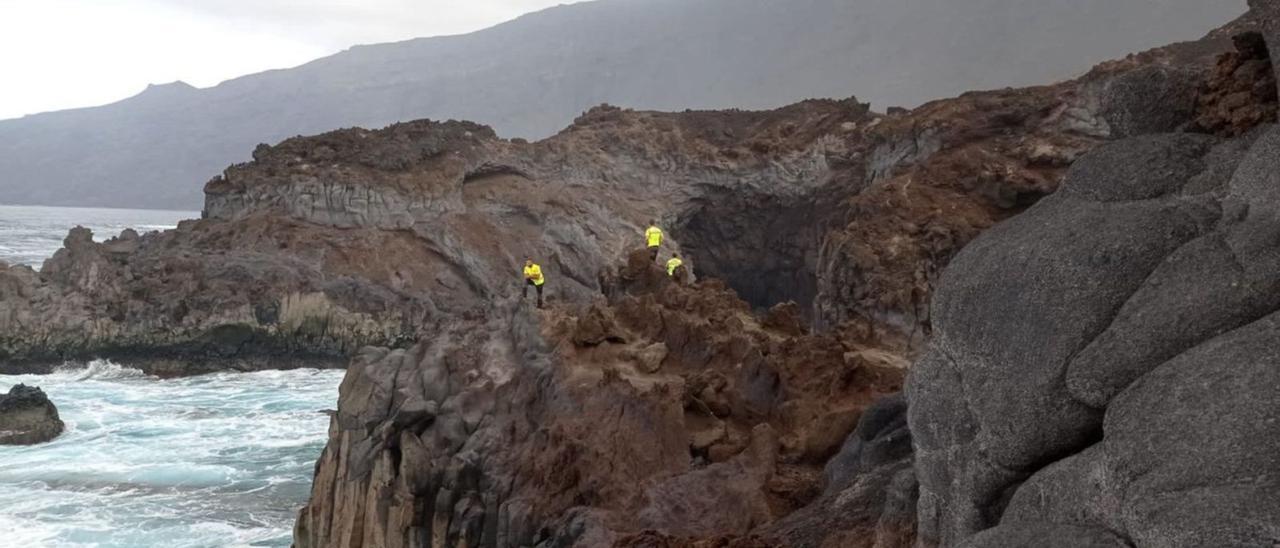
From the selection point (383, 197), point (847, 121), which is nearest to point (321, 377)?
point (383, 197)

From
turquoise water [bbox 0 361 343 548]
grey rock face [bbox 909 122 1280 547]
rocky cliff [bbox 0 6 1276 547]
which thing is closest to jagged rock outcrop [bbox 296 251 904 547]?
rocky cliff [bbox 0 6 1276 547]

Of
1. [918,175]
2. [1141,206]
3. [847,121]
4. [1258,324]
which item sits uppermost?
[847,121]

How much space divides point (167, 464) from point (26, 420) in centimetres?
474

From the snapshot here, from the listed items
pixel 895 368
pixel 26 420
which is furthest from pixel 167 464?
pixel 895 368

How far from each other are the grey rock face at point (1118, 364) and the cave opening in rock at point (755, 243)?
105 ft

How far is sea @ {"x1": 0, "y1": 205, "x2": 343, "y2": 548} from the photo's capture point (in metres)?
16.8

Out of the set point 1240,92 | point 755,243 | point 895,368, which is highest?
point 755,243

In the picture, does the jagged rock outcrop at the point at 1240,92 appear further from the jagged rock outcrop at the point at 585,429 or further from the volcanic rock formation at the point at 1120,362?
the jagged rock outcrop at the point at 585,429

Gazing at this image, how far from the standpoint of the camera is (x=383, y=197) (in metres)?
39.8

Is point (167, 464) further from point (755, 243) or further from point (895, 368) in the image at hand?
point (755, 243)

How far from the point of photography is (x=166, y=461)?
21625mm

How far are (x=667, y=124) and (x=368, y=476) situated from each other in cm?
3442

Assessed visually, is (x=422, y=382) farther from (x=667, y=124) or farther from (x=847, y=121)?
(x=667, y=124)

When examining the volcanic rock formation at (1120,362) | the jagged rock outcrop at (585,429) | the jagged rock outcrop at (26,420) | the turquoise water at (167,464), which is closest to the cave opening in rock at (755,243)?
the turquoise water at (167,464)
